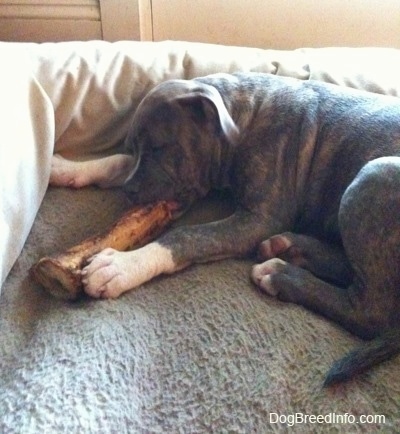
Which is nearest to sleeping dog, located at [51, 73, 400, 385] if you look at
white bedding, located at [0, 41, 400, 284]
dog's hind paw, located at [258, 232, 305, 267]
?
dog's hind paw, located at [258, 232, 305, 267]

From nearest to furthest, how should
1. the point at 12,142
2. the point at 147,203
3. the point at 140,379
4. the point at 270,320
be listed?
1. the point at 140,379
2. the point at 270,320
3. the point at 12,142
4. the point at 147,203

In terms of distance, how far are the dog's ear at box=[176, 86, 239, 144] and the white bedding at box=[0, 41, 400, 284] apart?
13.2 inches

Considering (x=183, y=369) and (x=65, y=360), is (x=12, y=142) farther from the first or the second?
(x=183, y=369)

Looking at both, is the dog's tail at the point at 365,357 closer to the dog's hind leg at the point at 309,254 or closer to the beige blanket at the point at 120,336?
the beige blanket at the point at 120,336

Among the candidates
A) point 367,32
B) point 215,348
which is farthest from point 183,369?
point 367,32

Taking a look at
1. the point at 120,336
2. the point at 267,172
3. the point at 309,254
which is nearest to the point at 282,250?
the point at 309,254

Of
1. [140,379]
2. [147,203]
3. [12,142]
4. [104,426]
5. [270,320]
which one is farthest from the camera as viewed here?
[147,203]

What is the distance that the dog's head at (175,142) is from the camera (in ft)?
6.42

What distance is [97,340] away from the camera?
1537 millimetres

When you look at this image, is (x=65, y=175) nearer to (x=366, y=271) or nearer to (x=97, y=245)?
(x=97, y=245)

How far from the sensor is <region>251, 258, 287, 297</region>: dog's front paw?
1743mm

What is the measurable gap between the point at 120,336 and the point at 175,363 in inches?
6.0

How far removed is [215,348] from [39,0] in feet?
6.66

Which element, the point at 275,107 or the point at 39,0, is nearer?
the point at 275,107
